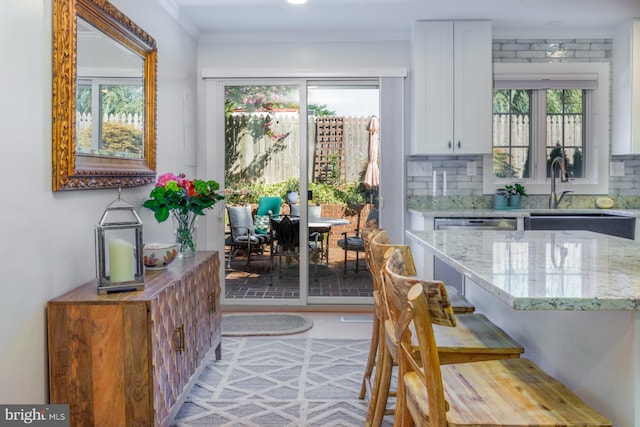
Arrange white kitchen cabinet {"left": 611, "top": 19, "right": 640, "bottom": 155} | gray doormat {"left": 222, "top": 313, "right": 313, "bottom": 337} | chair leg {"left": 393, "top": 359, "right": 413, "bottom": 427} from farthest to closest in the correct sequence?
white kitchen cabinet {"left": 611, "top": 19, "right": 640, "bottom": 155}, gray doormat {"left": 222, "top": 313, "right": 313, "bottom": 337}, chair leg {"left": 393, "top": 359, "right": 413, "bottom": 427}

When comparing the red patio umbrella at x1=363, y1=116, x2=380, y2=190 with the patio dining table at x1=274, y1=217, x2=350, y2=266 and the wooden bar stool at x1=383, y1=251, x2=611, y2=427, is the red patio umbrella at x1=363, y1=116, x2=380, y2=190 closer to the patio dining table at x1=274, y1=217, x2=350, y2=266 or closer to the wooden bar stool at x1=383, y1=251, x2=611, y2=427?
the patio dining table at x1=274, y1=217, x2=350, y2=266

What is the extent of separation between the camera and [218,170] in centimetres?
502

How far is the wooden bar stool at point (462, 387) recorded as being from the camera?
1.22 m

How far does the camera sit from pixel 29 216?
6.81 ft

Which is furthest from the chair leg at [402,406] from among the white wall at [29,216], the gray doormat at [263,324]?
the gray doormat at [263,324]

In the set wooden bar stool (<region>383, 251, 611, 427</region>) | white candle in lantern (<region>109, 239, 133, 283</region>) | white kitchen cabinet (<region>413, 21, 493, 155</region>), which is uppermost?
white kitchen cabinet (<region>413, 21, 493, 155</region>)

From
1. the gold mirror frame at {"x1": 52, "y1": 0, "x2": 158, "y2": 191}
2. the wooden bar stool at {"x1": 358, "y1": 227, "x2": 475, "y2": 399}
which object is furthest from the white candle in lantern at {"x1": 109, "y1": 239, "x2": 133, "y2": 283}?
the wooden bar stool at {"x1": 358, "y1": 227, "x2": 475, "y2": 399}

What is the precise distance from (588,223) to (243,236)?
304 centimetres

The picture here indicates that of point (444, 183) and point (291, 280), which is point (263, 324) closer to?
point (291, 280)

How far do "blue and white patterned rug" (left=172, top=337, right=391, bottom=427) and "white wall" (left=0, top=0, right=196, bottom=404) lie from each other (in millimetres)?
900

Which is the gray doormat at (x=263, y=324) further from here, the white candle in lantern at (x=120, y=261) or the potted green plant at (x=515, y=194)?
the potted green plant at (x=515, y=194)

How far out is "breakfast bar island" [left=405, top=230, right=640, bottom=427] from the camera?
1280 mm

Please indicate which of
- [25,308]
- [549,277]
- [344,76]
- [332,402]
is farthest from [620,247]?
[344,76]

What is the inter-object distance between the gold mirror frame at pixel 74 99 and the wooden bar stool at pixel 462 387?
1524 millimetres
